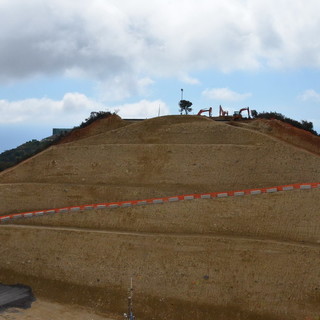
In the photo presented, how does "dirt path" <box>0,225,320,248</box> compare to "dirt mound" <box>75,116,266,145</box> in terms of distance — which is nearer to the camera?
"dirt path" <box>0,225,320,248</box>

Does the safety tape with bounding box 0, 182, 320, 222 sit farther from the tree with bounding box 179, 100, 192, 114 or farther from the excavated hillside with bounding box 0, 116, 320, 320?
the tree with bounding box 179, 100, 192, 114

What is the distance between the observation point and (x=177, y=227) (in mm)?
18250

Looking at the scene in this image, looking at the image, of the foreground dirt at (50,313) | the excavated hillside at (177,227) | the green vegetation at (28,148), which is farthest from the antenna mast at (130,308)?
the green vegetation at (28,148)

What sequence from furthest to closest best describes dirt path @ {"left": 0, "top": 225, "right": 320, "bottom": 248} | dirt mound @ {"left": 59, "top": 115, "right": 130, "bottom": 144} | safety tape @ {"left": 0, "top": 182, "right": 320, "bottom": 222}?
dirt mound @ {"left": 59, "top": 115, "right": 130, "bottom": 144}, safety tape @ {"left": 0, "top": 182, "right": 320, "bottom": 222}, dirt path @ {"left": 0, "top": 225, "right": 320, "bottom": 248}

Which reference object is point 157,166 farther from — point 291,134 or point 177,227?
point 291,134

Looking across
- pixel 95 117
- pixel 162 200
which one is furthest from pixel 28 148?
pixel 162 200

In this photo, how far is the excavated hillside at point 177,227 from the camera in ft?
51.1

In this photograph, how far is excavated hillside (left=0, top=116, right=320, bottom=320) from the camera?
613 inches

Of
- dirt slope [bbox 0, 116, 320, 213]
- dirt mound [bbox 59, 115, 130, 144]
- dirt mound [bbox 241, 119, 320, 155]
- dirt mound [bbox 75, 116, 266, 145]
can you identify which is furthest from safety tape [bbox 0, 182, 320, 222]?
dirt mound [bbox 59, 115, 130, 144]

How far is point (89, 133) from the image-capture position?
94.8 feet

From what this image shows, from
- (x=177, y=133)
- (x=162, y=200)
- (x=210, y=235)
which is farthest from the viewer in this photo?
(x=177, y=133)

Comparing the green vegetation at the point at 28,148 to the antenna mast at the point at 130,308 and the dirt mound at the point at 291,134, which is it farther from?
the antenna mast at the point at 130,308

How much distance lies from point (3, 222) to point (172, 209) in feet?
35.5

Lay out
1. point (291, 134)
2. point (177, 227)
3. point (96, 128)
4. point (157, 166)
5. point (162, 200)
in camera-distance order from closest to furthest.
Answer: point (177, 227) → point (162, 200) → point (157, 166) → point (291, 134) → point (96, 128)
